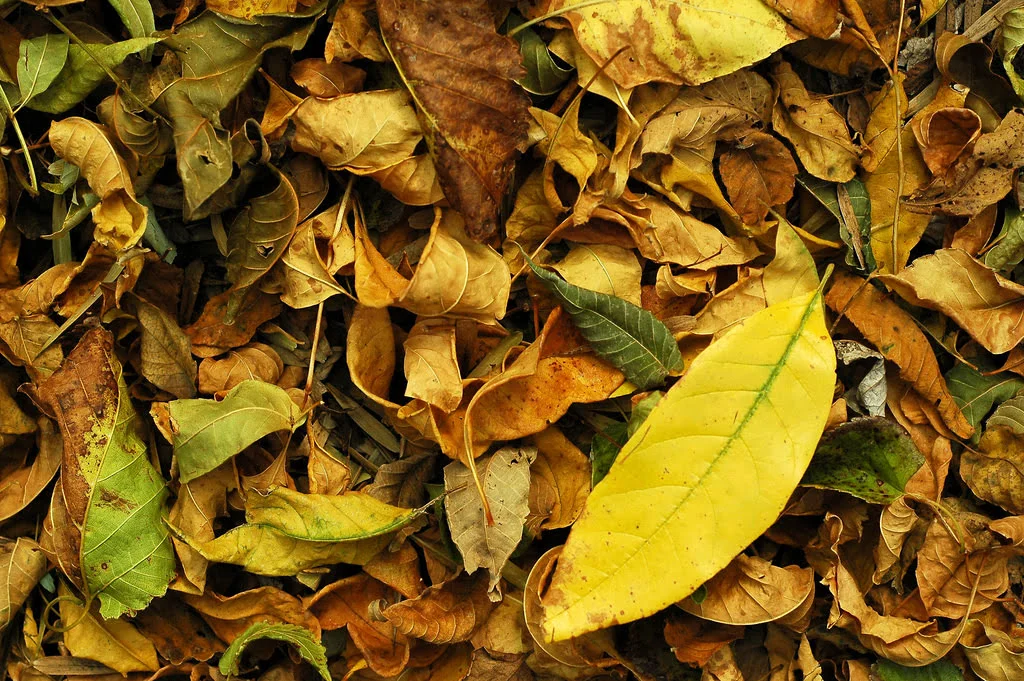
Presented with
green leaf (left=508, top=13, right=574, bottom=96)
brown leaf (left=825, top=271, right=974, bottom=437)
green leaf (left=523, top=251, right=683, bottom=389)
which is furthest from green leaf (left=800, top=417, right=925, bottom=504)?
green leaf (left=508, top=13, right=574, bottom=96)

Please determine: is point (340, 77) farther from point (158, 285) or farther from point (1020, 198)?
point (1020, 198)

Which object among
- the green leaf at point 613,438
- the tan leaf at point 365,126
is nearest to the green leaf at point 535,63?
the tan leaf at point 365,126

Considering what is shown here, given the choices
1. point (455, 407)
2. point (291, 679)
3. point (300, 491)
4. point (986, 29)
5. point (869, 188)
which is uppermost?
point (986, 29)

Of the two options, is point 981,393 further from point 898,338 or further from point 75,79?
point 75,79

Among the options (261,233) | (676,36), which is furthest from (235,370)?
(676,36)

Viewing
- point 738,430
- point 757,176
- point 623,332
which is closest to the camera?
point 738,430

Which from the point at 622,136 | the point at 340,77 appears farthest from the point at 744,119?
the point at 340,77

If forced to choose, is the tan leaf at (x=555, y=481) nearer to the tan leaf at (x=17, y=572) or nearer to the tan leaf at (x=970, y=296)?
the tan leaf at (x=970, y=296)
